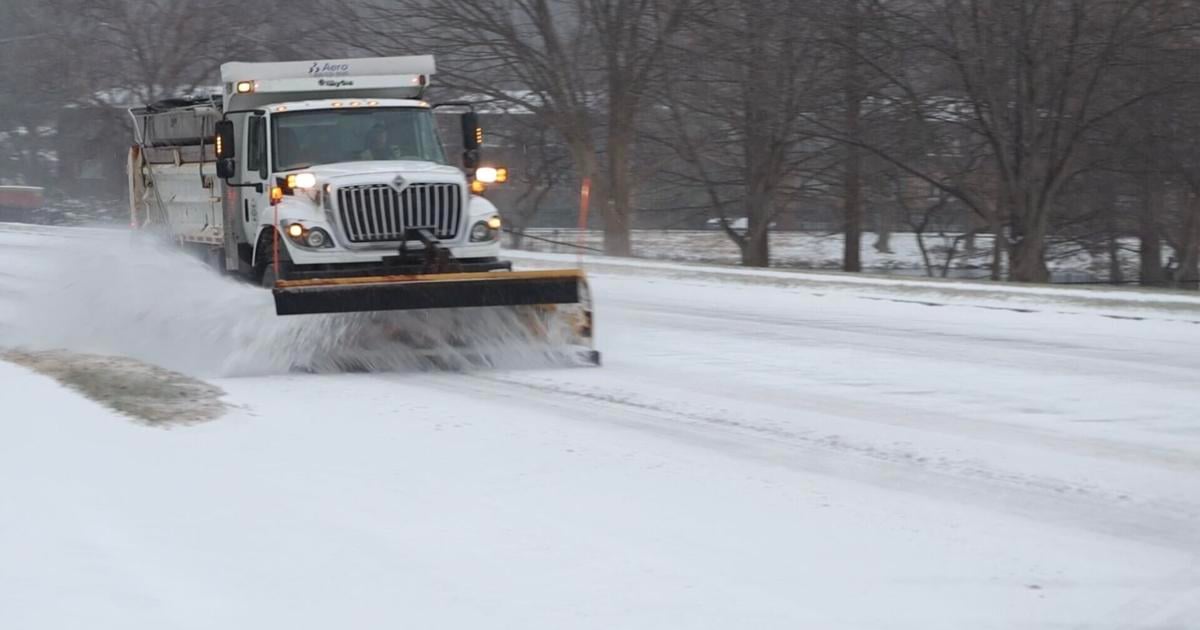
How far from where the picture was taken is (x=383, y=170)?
1250 centimetres

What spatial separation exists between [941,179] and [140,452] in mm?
24536

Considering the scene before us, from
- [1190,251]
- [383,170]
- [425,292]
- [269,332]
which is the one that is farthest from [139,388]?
[1190,251]

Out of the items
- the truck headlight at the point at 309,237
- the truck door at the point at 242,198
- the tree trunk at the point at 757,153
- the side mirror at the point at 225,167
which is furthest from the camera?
the tree trunk at the point at 757,153

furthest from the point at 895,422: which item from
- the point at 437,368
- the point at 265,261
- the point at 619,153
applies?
the point at 619,153

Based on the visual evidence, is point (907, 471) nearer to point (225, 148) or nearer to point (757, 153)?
point (225, 148)

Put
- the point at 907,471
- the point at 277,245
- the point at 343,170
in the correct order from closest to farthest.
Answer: the point at 907,471
the point at 277,245
the point at 343,170

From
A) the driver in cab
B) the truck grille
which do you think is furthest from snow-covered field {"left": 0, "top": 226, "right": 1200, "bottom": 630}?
the driver in cab

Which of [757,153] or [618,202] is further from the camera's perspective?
[618,202]

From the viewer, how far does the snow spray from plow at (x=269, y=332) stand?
37.3 feet

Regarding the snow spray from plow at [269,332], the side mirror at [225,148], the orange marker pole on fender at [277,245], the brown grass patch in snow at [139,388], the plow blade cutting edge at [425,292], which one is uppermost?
the side mirror at [225,148]

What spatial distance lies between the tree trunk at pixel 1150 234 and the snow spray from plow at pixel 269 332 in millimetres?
20298

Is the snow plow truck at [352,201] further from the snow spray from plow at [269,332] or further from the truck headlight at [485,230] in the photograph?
the snow spray from plow at [269,332]

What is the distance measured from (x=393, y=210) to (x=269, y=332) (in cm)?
166

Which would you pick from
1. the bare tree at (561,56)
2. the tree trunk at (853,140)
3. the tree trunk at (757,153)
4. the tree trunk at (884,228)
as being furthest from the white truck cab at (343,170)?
the tree trunk at (884,228)
